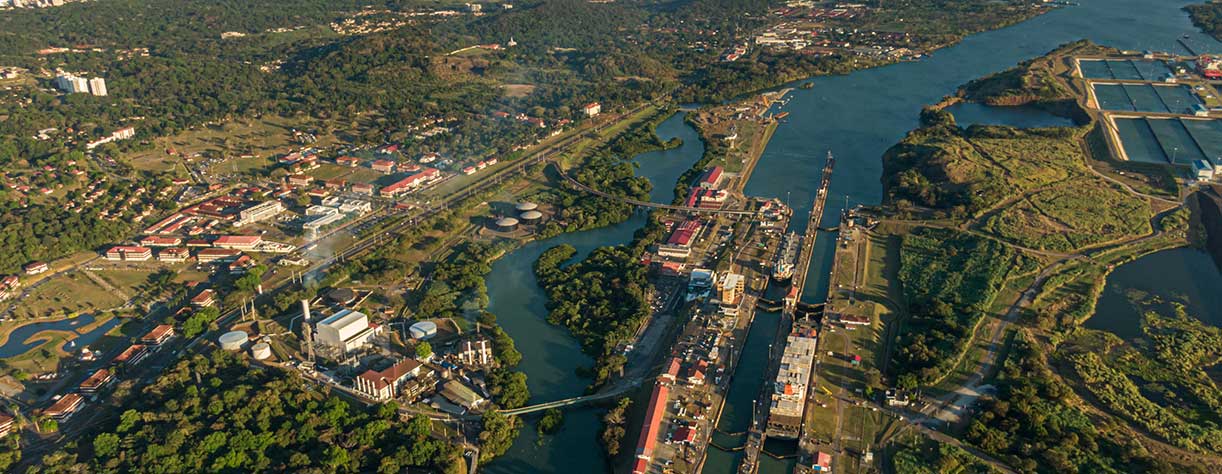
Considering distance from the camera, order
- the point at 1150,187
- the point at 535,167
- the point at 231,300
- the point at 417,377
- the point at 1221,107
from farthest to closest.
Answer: the point at 1221,107 < the point at 535,167 < the point at 1150,187 < the point at 231,300 < the point at 417,377

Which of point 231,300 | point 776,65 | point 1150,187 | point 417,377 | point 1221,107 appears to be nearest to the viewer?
point 417,377

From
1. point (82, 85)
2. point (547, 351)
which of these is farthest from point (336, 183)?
Result: point (82, 85)

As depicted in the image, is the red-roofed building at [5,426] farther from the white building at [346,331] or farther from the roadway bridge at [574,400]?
the roadway bridge at [574,400]

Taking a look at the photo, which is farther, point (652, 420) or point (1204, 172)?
point (1204, 172)

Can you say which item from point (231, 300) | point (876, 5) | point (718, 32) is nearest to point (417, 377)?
point (231, 300)

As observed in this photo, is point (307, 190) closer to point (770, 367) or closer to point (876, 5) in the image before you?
point (770, 367)

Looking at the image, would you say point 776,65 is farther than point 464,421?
Yes

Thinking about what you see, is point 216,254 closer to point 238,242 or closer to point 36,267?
point 238,242
